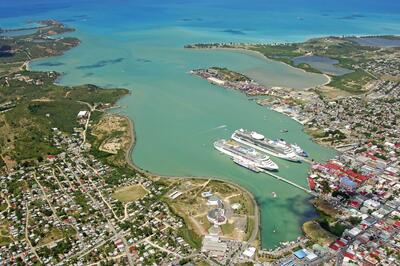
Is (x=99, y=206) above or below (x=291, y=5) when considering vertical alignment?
below

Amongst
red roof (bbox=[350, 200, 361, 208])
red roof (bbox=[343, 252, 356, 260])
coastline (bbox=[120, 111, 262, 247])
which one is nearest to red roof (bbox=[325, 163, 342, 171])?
red roof (bbox=[350, 200, 361, 208])

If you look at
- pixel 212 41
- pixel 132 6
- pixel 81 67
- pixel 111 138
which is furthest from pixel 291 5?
pixel 111 138

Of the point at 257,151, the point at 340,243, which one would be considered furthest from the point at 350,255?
the point at 257,151

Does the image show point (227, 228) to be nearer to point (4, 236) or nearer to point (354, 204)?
point (354, 204)

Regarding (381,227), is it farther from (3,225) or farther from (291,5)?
(291,5)

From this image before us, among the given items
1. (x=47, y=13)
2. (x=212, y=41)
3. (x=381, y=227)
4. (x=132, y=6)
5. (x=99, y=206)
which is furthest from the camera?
(x=132, y=6)

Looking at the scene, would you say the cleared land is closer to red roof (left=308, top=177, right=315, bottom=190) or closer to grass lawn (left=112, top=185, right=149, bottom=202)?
grass lawn (left=112, top=185, right=149, bottom=202)

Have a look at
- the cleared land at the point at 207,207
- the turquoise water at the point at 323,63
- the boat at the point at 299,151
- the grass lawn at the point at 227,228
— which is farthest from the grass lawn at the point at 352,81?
the grass lawn at the point at 227,228
